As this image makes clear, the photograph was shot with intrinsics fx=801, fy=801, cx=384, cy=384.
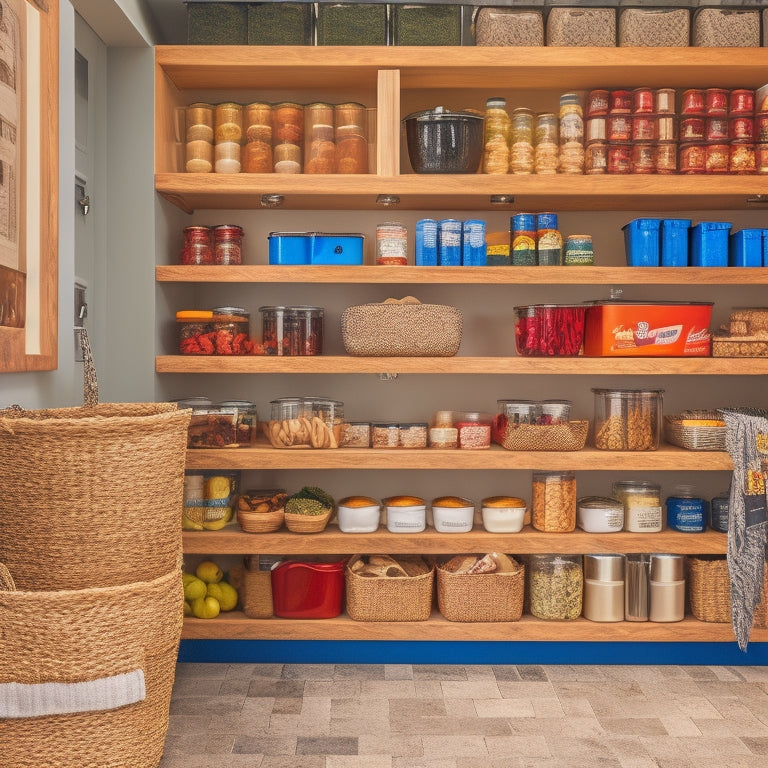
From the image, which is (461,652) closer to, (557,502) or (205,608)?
(557,502)

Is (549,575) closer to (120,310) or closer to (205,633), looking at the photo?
(205,633)

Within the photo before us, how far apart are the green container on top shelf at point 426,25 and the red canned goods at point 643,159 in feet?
2.71

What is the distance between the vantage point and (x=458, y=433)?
3268 mm

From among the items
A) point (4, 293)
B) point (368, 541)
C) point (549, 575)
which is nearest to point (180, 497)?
point (4, 293)

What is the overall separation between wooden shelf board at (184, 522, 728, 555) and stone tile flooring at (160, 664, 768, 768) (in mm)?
458

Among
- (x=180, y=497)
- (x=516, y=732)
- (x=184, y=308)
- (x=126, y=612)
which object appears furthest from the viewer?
(x=184, y=308)

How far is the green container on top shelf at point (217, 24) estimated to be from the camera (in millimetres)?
3154

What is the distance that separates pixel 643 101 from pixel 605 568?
185cm

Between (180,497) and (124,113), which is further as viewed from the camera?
(124,113)

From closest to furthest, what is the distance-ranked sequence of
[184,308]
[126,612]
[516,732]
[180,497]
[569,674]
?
[126,612], [180,497], [516,732], [569,674], [184,308]

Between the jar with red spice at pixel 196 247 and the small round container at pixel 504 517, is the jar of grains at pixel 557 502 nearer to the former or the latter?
the small round container at pixel 504 517

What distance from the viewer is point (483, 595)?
3160mm

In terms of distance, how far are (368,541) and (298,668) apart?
56 cm

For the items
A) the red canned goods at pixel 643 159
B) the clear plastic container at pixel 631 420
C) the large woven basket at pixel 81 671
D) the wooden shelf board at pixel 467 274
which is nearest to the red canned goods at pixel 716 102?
the red canned goods at pixel 643 159
